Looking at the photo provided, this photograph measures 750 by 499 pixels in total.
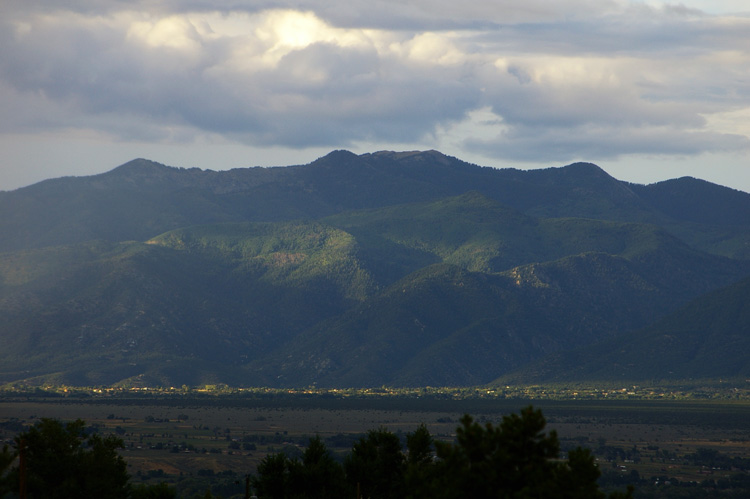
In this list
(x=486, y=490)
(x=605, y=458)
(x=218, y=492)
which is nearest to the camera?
(x=486, y=490)

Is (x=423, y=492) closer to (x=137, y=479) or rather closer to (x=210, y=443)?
(x=137, y=479)

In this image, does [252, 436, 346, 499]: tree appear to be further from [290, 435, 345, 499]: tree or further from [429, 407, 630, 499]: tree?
[429, 407, 630, 499]: tree

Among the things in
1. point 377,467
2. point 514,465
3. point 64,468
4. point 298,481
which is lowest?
point 298,481

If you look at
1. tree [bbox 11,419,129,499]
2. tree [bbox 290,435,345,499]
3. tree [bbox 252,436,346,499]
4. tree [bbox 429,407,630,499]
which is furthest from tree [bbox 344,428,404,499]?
tree [bbox 429,407,630,499]

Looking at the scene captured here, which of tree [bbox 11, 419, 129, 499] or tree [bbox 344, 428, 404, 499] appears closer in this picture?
tree [bbox 11, 419, 129, 499]

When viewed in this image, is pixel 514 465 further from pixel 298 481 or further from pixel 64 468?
pixel 64 468

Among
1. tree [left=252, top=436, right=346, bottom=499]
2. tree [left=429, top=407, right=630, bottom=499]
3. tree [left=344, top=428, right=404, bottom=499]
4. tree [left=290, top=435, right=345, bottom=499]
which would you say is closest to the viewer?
tree [left=429, top=407, right=630, bottom=499]

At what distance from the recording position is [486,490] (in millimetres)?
45500

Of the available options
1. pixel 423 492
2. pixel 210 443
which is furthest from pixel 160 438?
pixel 423 492

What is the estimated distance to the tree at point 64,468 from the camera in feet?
238

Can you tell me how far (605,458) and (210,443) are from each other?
6102 centimetres

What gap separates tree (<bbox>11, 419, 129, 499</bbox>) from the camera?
7269 centimetres

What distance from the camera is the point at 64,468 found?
7412 centimetres

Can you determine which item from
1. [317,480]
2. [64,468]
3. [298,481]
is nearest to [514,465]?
[317,480]
